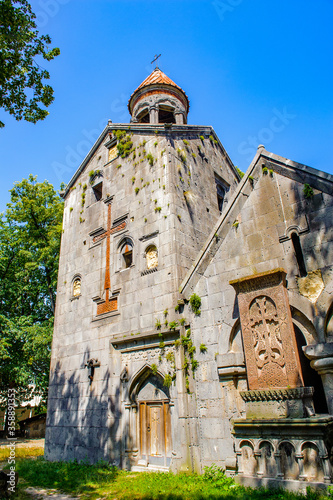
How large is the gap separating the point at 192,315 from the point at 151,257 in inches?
115

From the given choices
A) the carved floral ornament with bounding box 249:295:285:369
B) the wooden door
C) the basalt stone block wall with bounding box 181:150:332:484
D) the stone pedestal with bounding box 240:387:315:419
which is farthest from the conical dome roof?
the stone pedestal with bounding box 240:387:315:419

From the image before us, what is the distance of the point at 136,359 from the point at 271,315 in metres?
5.30

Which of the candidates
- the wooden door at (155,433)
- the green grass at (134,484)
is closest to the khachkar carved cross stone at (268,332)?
the green grass at (134,484)

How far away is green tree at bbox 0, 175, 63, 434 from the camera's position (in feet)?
70.3

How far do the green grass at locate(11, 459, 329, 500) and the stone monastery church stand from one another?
0.36 metres

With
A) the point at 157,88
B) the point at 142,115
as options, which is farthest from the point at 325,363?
the point at 157,88

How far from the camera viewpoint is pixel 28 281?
965 inches

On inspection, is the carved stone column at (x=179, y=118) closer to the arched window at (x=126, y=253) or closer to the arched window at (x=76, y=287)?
the arched window at (x=126, y=253)

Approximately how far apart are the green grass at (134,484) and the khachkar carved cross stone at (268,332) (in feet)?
6.78

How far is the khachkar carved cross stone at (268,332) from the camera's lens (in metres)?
7.34

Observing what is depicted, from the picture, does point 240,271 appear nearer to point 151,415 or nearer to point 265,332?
point 265,332

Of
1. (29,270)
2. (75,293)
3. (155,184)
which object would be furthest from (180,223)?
(29,270)

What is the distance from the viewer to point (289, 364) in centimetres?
728

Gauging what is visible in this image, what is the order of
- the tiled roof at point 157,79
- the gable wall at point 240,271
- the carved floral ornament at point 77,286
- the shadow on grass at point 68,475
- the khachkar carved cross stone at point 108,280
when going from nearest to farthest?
the gable wall at point 240,271 → the shadow on grass at point 68,475 → the khachkar carved cross stone at point 108,280 → the carved floral ornament at point 77,286 → the tiled roof at point 157,79
